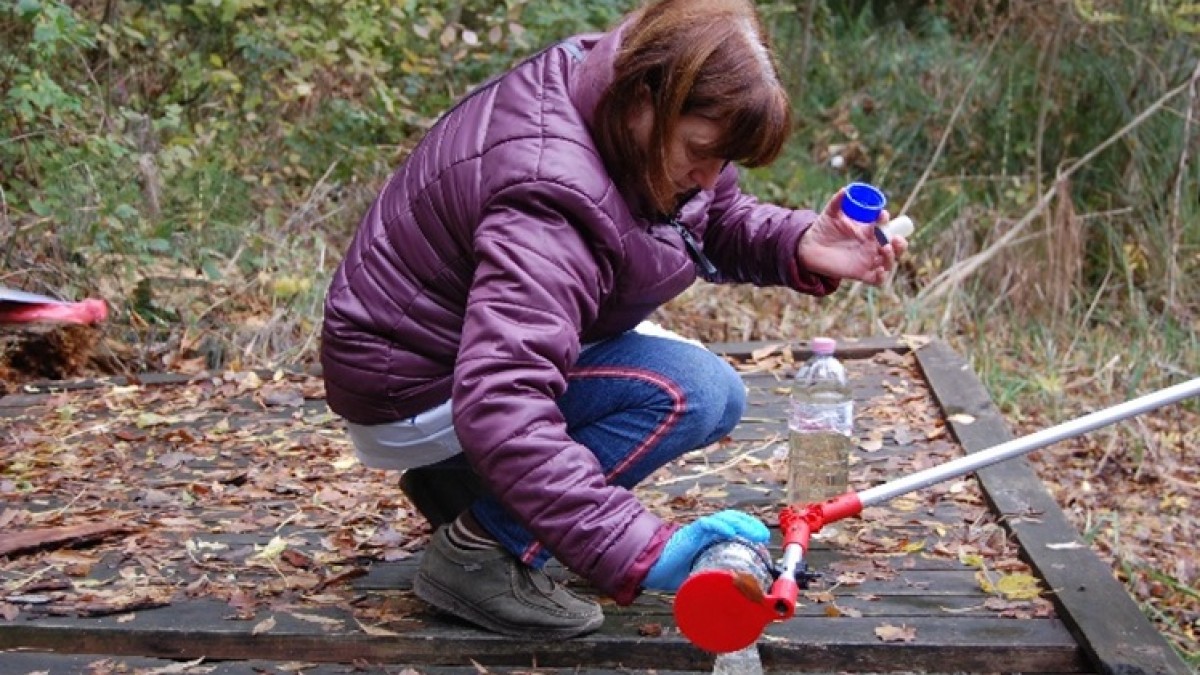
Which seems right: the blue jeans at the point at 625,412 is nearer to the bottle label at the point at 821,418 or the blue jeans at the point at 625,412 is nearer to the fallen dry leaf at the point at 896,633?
the fallen dry leaf at the point at 896,633

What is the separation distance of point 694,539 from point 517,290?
0.48 meters

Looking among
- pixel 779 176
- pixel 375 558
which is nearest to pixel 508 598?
pixel 375 558

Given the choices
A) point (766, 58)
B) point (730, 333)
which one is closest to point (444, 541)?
point (766, 58)

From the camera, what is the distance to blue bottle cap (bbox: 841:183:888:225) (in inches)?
121

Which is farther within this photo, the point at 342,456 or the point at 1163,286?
the point at 1163,286

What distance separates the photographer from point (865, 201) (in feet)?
10.1

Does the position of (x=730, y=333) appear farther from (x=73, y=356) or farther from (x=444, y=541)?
(x=444, y=541)

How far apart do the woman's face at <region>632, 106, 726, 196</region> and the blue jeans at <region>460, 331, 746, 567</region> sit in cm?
44

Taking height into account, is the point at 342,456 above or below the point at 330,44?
below

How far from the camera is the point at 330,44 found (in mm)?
6988

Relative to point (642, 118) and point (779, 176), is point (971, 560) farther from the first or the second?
point (779, 176)

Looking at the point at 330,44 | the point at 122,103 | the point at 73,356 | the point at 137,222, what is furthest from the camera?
→ the point at 122,103

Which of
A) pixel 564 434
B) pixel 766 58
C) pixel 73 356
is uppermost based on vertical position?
pixel 766 58

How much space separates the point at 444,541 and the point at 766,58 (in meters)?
1.13
